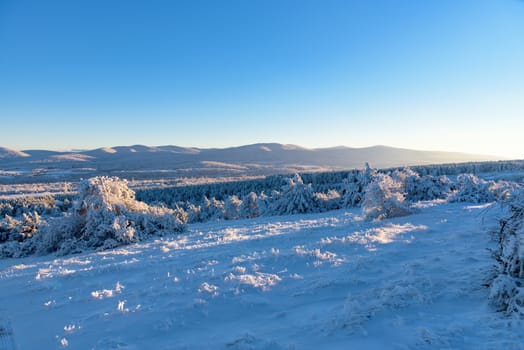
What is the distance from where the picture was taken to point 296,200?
22.9 meters

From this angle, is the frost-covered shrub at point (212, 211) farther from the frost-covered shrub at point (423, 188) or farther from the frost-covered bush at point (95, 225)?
the frost-covered bush at point (95, 225)

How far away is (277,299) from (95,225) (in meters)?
9.47

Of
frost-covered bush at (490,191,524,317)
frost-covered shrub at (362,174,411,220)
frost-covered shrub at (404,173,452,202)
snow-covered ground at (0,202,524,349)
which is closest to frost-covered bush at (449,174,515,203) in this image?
frost-covered shrub at (404,173,452,202)

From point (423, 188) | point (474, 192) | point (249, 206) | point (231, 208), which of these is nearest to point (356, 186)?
point (423, 188)

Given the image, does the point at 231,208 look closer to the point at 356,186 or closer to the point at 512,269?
the point at 356,186

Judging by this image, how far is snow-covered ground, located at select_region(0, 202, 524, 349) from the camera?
351 cm

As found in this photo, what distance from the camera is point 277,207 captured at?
79.3 ft

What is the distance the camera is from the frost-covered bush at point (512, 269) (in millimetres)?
3564

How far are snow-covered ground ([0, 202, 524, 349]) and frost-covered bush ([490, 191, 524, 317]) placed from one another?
0.21 metres

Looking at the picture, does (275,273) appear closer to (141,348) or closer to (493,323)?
(141,348)

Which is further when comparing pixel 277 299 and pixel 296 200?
pixel 296 200

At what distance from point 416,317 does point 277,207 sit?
20417 millimetres

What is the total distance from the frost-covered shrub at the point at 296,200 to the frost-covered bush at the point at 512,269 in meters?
18.2

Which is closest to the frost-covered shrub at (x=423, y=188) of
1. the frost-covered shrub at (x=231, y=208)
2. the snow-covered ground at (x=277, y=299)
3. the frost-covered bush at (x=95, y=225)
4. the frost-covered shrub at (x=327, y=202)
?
the frost-covered shrub at (x=327, y=202)
